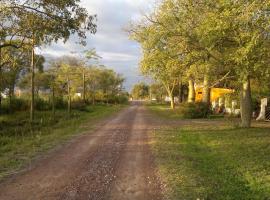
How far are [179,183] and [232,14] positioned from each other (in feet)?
24.6

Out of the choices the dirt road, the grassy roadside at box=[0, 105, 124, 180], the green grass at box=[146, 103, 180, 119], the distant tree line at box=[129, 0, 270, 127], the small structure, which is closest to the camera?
the dirt road

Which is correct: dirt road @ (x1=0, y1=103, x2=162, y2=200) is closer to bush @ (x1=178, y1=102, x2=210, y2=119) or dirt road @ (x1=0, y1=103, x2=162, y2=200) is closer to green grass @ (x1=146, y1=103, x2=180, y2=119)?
bush @ (x1=178, y1=102, x2=210, y2=119)

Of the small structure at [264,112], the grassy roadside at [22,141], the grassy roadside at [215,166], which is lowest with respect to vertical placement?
the grassy roadside at [215,166]

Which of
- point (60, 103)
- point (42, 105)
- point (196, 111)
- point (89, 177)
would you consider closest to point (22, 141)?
point (89, 177)

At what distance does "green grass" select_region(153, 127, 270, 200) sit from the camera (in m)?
10.1

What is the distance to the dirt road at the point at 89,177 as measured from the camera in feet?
31.8

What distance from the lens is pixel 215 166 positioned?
13.7 meters

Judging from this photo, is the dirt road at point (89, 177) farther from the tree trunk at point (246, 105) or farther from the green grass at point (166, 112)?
the green grass at point (166, 112)

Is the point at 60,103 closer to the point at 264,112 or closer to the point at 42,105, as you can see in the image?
the point at 42,105

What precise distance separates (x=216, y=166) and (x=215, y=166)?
31 mm

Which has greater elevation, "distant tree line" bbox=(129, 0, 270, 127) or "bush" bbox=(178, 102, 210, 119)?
"distant tree line" bbox=(129, 0, 270, 127)

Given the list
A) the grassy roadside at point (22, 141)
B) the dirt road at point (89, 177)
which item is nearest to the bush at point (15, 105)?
the grassy roadside at point (22, 141)

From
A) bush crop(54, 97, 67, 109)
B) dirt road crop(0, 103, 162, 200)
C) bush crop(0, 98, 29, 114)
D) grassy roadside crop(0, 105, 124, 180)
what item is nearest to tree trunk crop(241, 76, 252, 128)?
grassy roadside crop(0, 105, 124, 180)

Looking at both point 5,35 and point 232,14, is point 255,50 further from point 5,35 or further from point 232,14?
point 5,35
